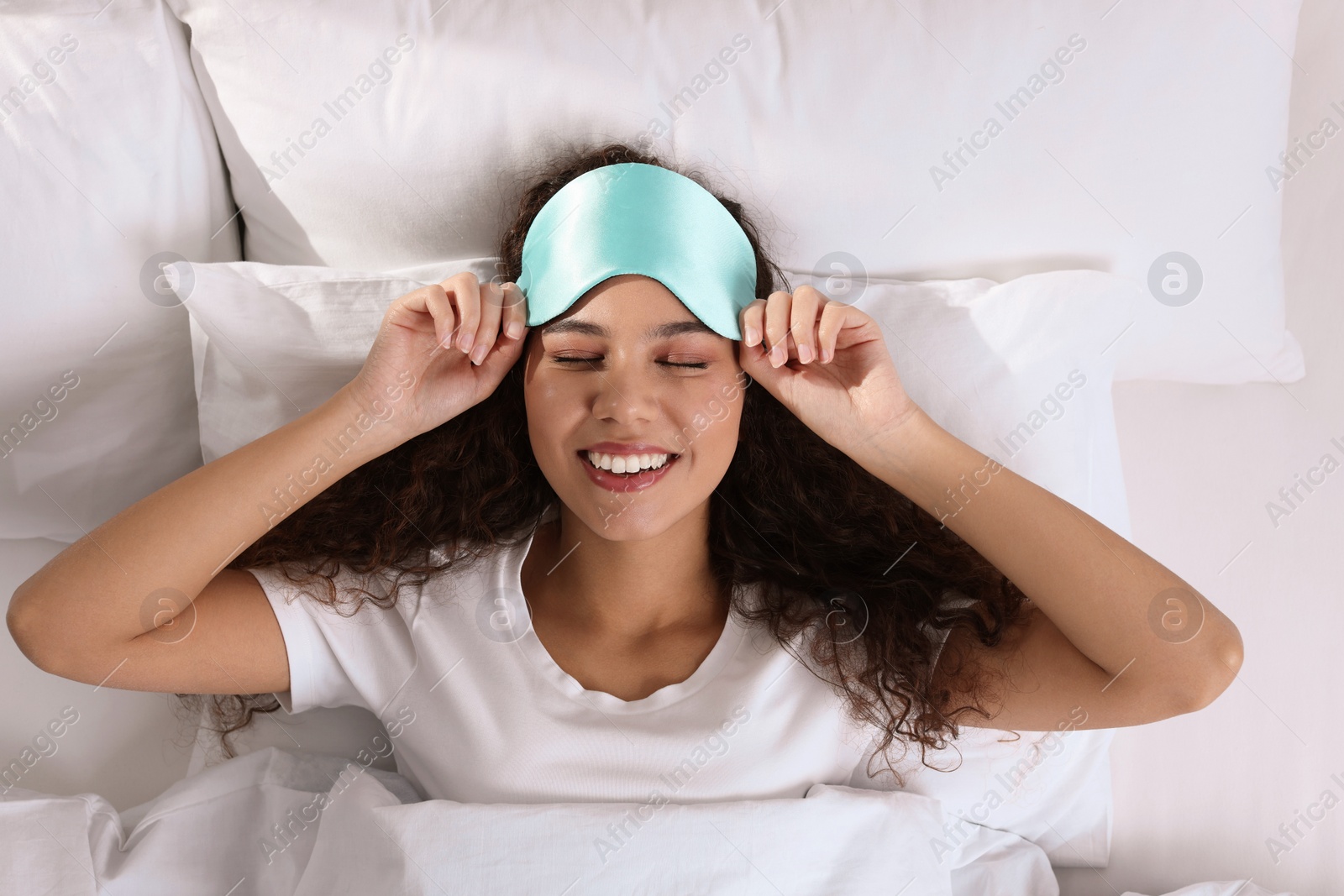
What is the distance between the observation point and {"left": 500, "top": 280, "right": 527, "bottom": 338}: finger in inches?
50.3

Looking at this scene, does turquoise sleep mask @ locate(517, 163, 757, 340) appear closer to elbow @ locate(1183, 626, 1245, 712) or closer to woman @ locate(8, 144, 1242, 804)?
woman @ locate(8, 144, 1242, 804)

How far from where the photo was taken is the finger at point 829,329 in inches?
46.6

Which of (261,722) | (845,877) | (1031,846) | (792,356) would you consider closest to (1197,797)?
(1031,846)

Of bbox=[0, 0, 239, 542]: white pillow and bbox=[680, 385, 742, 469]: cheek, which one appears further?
bbox=[0, 0, 239, 542]: white pillow

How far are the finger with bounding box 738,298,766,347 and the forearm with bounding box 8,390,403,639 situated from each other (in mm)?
471

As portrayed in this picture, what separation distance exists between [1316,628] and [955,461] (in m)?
0.73

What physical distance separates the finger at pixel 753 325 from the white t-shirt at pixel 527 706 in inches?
15.2

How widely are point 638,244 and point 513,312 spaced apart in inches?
7.3

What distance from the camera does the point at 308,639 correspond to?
1.34 meters

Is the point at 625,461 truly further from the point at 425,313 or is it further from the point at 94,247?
the point at 94,247

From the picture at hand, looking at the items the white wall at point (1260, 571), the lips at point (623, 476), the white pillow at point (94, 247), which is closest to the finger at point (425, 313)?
the lips at point (623, 476)

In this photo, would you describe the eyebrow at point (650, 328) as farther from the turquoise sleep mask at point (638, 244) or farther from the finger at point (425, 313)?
the finger at point (425, 313)

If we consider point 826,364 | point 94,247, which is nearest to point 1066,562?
point 826,364

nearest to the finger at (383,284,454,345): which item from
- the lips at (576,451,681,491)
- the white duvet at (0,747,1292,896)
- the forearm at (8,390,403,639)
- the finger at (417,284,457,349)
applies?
the finger at (417,284,457,349)
